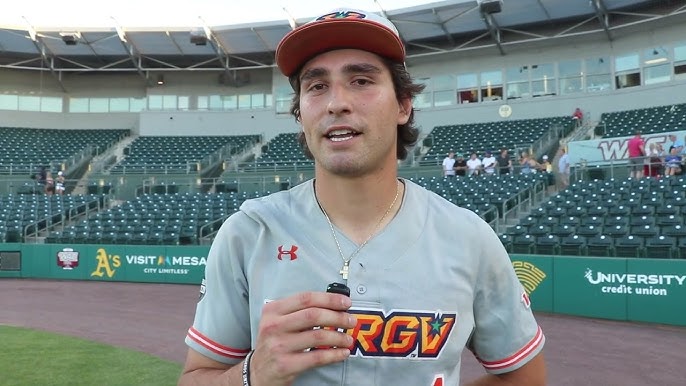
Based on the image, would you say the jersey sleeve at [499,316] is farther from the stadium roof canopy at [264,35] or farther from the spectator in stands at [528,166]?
the stadium roof canopy at [264,35]

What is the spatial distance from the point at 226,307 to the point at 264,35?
28966 mm

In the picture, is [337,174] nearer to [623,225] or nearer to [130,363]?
[130,363]

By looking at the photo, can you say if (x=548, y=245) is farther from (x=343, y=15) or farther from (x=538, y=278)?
(x=343, y=15)

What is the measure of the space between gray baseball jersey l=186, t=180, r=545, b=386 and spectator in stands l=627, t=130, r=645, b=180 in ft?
55.1

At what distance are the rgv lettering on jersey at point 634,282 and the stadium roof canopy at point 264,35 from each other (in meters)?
15.9

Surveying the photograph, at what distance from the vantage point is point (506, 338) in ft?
6.09

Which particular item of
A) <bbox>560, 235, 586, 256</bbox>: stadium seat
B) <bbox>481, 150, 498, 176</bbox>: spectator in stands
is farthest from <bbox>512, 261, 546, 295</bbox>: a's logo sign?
<bbox>481, 150, 498, 176</bbox>: spectator in stands

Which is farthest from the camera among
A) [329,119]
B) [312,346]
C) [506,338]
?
[506,338]

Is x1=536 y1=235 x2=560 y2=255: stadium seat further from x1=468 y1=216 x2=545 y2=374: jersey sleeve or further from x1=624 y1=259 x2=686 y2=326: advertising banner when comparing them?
x1=468 y1=216 x2=545 y2=374: jersey sleeve

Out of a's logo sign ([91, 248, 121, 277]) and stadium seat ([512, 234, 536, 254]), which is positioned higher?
stadium seat ([512, 234, 536, 254])

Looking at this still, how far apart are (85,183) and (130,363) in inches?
874

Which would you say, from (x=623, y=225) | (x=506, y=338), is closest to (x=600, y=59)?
(x=623, y=225)

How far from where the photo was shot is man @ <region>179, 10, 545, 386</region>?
1.65 metres

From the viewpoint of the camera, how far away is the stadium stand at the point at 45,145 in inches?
1142
